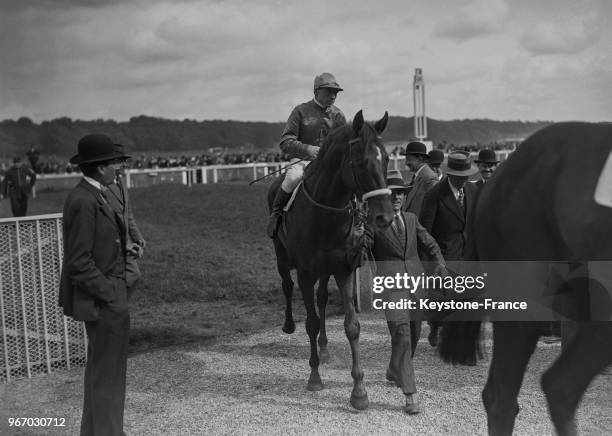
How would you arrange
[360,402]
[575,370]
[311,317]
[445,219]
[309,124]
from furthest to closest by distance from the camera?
1. [309,124]
2. [445,219]
3. [311,317]
4. [360,402]
5. [575,370]

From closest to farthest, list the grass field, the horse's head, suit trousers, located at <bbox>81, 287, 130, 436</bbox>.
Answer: suit trousers, located at <bbox>81, 287, 130, 436</bbox>
the horse's head
the grass field

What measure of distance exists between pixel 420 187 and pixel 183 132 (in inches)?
3409

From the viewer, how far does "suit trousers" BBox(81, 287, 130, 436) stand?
3912mm

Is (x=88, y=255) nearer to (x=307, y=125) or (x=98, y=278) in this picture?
(x=98, y=278)

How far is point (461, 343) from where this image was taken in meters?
4.13

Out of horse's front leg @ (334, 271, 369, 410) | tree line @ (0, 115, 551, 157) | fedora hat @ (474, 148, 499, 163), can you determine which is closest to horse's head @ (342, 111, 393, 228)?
horse's front leg @ (334, 271, 369, 410)

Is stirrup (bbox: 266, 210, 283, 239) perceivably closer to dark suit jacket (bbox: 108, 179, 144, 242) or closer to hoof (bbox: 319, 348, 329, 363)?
hoof (bbox: 319, 348, 329, 363)

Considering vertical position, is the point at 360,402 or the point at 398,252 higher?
the point at 398,252

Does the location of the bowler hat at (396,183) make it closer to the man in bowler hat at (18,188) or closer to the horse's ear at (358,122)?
the horse's ear at (358,122)

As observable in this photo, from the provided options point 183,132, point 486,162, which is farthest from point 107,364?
point 183,132

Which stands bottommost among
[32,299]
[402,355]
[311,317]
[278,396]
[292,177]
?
[278,396]

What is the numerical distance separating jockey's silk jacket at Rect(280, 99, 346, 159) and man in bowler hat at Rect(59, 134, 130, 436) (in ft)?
8.99

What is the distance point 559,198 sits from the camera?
342cm

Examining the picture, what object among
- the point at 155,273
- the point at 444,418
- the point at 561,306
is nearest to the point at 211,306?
the point at 155,273
